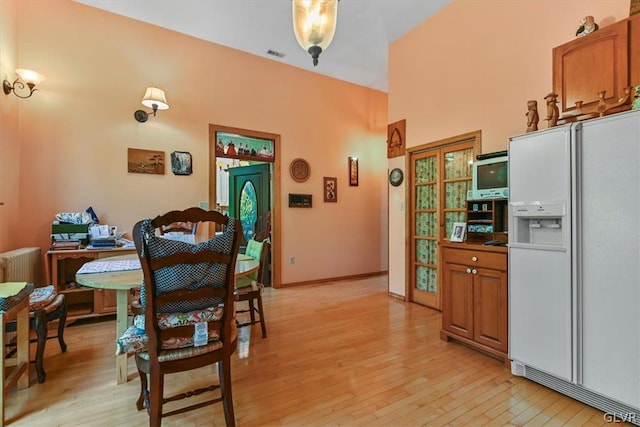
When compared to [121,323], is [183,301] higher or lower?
higher

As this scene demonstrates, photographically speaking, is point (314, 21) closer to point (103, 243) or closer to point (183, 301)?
point (183, 301)

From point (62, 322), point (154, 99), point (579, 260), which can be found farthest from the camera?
point (154, 99)

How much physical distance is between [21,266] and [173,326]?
95.2 inches

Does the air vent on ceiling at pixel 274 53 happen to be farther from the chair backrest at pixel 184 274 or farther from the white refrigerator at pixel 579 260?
the chair backrest at pixel 184 274

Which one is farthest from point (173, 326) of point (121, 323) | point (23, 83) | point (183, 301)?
point (23, 83)

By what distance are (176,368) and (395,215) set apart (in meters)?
3.49

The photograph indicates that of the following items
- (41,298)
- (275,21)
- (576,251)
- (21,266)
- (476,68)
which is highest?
(275,21)

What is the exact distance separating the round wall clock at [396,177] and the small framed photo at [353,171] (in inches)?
46.2

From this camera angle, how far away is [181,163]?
4.07m

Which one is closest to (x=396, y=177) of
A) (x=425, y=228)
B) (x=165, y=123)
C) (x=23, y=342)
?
(x=425, y=228)

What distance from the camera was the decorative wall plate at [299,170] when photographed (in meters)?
5.00

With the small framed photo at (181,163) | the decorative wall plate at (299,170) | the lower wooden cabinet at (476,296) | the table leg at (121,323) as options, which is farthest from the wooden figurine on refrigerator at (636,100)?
the small framed photo at (181,163)

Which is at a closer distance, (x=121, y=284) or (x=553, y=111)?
(x=121, y=284)

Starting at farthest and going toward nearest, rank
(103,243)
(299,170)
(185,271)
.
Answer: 1. (299,170)
2. (103,243)
3. (185,271)
